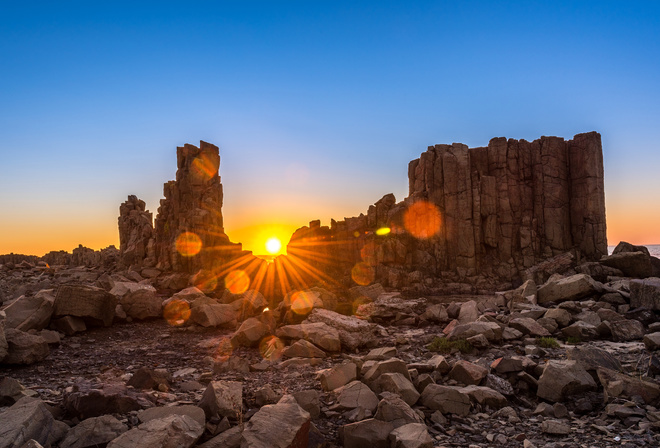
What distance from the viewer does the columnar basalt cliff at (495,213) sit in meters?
31.1

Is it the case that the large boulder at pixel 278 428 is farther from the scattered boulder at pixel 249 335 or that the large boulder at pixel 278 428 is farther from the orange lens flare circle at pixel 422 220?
the orange lens flare circle at pixel 422 220

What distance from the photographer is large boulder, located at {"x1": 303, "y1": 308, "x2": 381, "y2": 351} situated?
10.9 meters

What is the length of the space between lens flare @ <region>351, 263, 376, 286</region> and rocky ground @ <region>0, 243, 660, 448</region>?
17693mm

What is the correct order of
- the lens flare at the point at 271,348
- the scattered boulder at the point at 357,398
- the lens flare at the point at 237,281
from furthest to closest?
the lens flare at the point at 237,281 → the lens flare at the point at 271,348 → the scattered boulder at the point at 357,398

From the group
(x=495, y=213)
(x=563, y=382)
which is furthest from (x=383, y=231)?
(x=563, y=382)

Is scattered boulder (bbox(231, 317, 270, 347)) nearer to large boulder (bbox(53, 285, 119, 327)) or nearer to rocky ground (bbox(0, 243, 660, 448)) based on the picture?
rocky ground (bbox(0, 243, 660, 448))

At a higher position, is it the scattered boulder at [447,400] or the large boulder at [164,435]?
the large boulder at [164,435]

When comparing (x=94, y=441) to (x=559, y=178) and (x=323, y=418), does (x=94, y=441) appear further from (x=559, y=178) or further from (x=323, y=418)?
(x=559, y=178)

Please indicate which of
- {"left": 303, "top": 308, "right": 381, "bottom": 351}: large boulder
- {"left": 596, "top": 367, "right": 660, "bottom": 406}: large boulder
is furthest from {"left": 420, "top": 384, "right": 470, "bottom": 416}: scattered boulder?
{"left": 303, "top": 308, "right": 381, "bottom": 351}: large boulder

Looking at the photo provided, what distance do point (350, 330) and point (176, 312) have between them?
8447 millimetres

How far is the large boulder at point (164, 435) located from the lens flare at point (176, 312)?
36.3ft

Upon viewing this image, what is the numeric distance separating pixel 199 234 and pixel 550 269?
28582mm

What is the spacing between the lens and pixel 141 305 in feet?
50.0

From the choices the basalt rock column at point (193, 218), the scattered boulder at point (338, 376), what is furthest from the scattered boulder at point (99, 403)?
the basalt rock column at point (193, 218)
